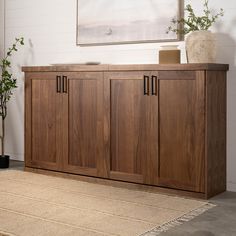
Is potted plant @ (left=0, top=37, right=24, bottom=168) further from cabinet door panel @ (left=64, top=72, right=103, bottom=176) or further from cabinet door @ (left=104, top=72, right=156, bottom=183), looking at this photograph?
cabinet door @ (left=104, top=72, right=156, bottom=183)

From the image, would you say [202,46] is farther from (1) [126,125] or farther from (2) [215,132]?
(1) [126,125]

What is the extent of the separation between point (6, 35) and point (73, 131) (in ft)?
5.68

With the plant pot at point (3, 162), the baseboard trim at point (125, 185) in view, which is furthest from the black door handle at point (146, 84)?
the plant pot at point (3, 162)

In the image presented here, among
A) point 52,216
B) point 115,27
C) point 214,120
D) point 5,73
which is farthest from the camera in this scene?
point 5,73

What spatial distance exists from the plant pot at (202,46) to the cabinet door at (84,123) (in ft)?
2.61

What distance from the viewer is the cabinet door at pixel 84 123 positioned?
14.2 feet

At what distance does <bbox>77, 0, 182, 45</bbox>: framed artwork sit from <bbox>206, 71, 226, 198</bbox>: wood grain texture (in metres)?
0.65

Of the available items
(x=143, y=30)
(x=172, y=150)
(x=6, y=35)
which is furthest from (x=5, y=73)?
(x=172, y=150)

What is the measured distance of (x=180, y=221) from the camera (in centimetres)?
324

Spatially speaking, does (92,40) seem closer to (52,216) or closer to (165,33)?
(165,33)

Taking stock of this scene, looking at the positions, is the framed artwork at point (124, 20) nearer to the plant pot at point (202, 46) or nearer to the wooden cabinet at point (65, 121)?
the plant pot at point (202, 46)

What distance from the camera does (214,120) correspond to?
3896 millimetres

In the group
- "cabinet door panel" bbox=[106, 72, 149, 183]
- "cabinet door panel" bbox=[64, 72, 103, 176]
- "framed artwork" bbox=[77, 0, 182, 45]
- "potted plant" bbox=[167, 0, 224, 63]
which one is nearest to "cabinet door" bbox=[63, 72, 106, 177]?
"cabinet door panel" bbox=[64, 72, 103, 176]

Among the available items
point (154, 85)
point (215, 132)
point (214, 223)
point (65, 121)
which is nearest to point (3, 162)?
point (65, 121)
